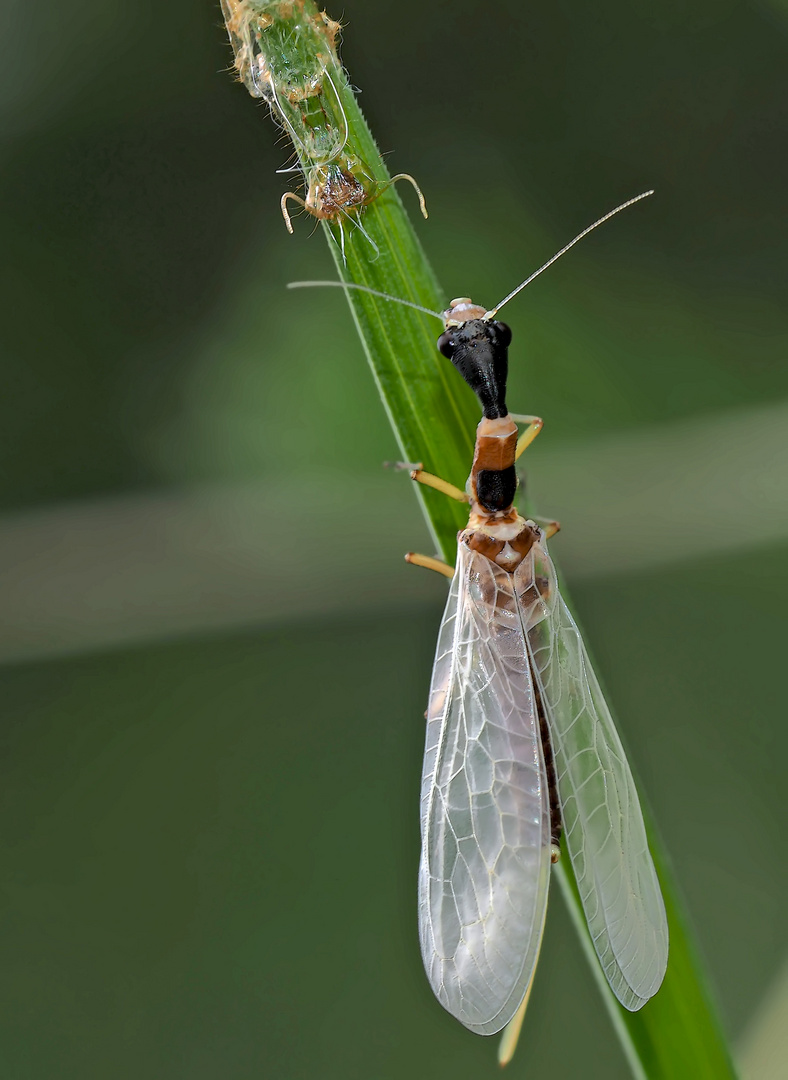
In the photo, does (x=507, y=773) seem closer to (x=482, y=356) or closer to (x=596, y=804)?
(x=596, y=804)

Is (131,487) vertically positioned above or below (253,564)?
above

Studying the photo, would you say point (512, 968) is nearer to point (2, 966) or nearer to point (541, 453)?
point (541, 453)

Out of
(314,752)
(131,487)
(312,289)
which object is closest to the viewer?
(312,289)

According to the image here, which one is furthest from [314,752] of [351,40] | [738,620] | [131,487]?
[351,40]

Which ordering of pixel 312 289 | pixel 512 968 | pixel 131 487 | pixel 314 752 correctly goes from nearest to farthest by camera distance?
pixel 512 968 < pixel 312 289 < pixel 131 487 < pixel 314 752

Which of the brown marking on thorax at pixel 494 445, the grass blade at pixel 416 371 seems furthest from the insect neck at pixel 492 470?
the grass blade at pixel 416 371

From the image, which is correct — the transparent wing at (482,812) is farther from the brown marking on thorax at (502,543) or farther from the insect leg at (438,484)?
the insect leg at (438,484)
